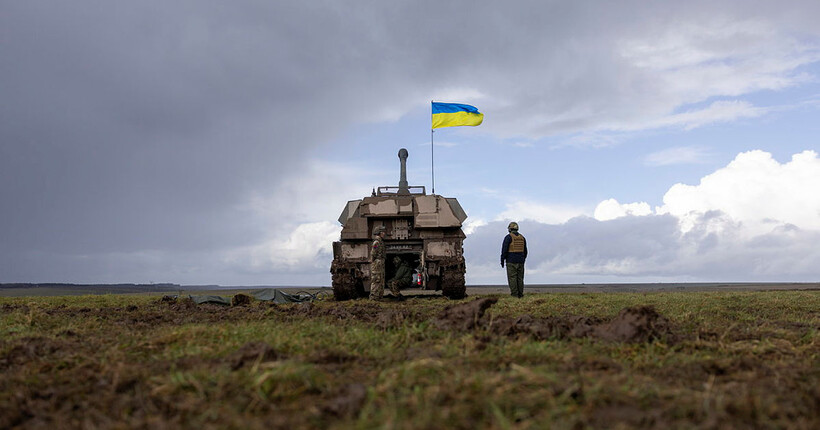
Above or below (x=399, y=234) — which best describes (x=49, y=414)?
below

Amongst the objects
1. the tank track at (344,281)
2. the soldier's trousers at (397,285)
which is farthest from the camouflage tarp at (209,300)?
the soldier's trousers at (397,285)

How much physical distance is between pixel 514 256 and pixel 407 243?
9.03 feet

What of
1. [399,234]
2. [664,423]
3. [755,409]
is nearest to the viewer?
[664,423]

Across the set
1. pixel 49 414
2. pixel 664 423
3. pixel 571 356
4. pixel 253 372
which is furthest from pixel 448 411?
pixel 49 414

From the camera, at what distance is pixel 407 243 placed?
15258 millimetres

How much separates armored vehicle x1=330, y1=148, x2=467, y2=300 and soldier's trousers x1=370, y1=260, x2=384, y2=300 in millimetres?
1101

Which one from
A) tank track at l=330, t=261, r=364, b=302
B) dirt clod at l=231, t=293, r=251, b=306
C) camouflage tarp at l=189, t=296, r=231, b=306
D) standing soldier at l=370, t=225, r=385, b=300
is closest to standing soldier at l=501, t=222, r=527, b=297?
standing soldier at l=370, t=225, r=385, b=300

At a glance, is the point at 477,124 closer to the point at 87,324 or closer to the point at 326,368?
the point at 87,324

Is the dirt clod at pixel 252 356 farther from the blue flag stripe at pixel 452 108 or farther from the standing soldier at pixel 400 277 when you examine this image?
the blue flag stripe at pixel 452 108

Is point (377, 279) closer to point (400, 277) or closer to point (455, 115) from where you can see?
point (400, 277)

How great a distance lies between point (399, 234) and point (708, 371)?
11443mm

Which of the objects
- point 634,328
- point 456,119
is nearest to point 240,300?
point 634,328

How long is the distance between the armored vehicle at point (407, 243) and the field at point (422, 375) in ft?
25.1

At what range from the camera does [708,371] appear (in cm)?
424
